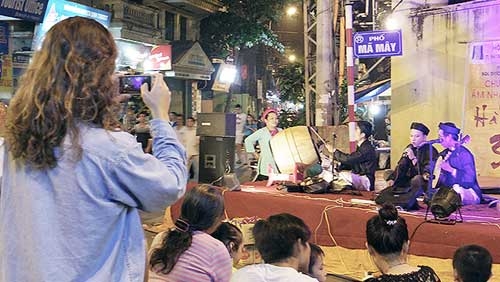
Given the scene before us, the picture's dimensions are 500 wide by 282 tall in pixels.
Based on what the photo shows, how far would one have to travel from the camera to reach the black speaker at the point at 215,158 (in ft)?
23.8

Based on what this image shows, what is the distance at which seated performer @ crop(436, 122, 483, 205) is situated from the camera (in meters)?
5.54

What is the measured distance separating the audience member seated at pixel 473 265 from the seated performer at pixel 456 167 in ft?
8.01

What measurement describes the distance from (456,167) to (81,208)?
4728 mm

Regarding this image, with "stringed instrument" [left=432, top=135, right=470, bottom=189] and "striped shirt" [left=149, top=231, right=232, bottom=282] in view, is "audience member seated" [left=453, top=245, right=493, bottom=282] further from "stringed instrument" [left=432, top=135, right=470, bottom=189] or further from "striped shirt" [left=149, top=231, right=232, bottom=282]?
"stringed instrument" [left=432, top=135, right=470, bottom=189]

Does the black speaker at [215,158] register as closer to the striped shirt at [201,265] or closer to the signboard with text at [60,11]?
the signboard with text at [60,11]

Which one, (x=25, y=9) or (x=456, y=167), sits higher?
(x=25, y=9)

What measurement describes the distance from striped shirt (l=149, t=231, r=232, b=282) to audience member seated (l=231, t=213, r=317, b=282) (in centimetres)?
15

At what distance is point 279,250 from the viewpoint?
2.67 metres

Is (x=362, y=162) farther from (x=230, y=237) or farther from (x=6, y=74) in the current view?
(x=6, y=74)

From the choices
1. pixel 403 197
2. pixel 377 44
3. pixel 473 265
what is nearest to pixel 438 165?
pixel 403 197

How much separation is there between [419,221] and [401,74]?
4.34 metres

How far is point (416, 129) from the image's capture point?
5918 millimetres

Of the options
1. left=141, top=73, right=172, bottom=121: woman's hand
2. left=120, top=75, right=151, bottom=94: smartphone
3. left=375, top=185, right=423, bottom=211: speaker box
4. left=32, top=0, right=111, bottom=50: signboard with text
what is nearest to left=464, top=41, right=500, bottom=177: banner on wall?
left=375, top=185, right=423, bottom=211: speaker box

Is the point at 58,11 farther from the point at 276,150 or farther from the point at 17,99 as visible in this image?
the point at 17,99
